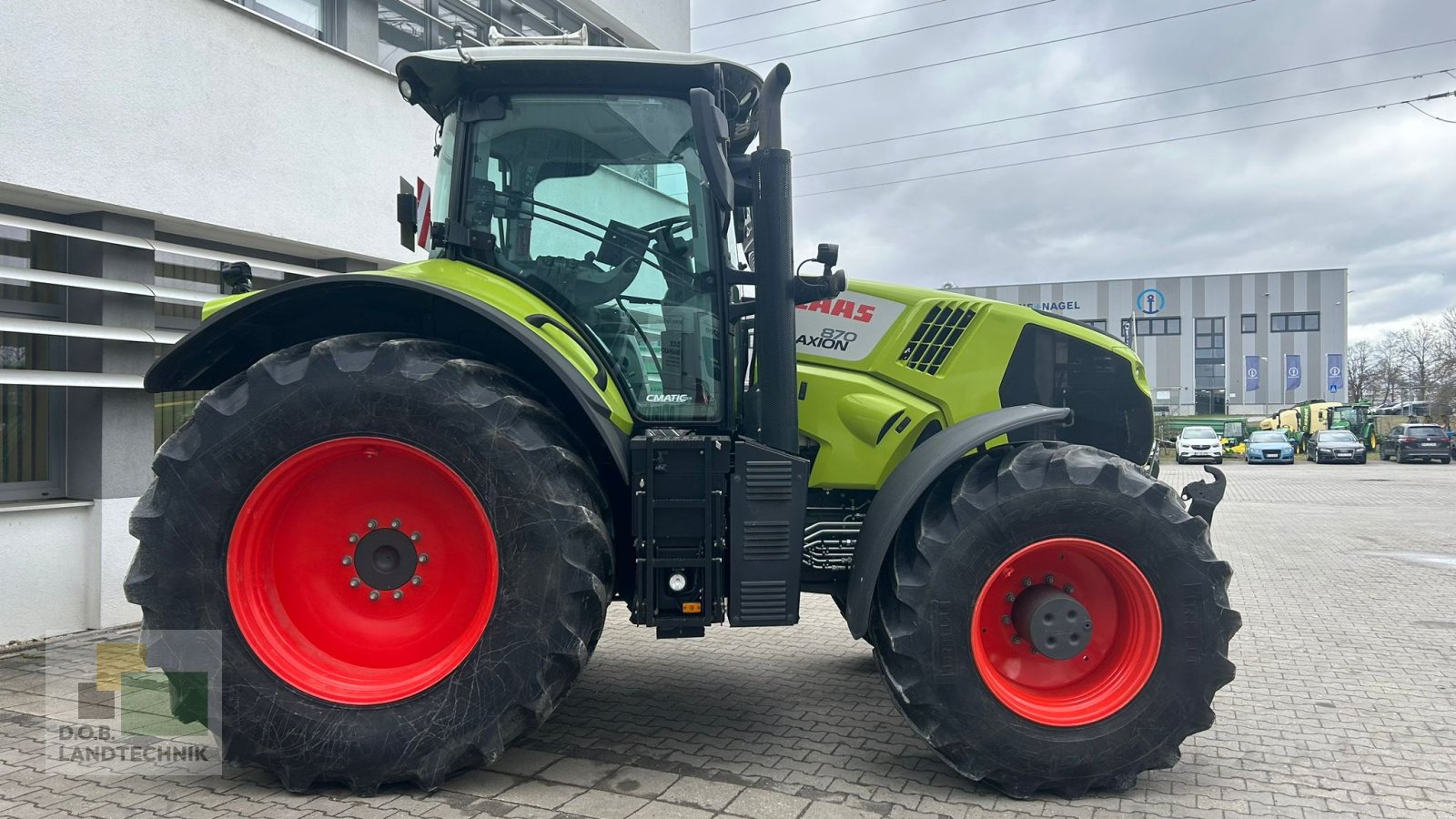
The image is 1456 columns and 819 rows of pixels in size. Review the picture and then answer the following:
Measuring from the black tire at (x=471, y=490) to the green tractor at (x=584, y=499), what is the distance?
1cm

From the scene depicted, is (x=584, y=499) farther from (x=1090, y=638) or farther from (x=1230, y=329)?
(x=1230, y=329)

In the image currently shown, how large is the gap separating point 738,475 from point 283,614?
1.77m

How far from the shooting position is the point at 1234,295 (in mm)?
52250

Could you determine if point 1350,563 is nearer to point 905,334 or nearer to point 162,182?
point 905,334

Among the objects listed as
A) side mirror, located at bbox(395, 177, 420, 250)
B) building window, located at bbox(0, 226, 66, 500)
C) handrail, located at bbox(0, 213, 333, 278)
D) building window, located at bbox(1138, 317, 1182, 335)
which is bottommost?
building window, located at bbox(0, 226, 66, 500)

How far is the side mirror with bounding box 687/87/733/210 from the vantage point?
334cm

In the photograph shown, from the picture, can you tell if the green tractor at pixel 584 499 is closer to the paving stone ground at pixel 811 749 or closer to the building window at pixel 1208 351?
the paving stone ground at pixel 811 749

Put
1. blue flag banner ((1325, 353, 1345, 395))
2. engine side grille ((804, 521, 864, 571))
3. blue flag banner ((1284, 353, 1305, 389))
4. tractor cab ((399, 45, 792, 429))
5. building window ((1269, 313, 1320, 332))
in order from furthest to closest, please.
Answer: building window ((1269, 313, 1320, 332)) → blue flag banner ((1284, 353, 1305, 389)) → blue flag banner ((1325, 353, 1345, 395)) → engine side grille ((804, 521, 864, 571)) → tractor cab ((399, 45, 792, 429))

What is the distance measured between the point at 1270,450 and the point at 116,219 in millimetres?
35248

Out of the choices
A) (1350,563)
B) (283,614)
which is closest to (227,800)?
(283,614)

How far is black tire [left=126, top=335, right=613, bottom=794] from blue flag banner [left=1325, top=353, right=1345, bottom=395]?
56.8m

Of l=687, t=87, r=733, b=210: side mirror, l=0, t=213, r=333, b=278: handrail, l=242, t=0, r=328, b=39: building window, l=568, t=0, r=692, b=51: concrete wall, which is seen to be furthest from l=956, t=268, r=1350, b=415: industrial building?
l=687, t=87, r=733, b=210: side mirror

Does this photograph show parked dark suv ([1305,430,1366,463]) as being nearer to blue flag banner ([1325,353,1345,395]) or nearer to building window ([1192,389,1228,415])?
building window ([1192,389,1228,415])

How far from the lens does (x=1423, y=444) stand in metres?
31.9
